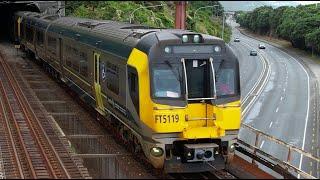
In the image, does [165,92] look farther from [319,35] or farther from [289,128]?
[319,35]

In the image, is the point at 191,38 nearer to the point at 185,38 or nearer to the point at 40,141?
the point at 185,38

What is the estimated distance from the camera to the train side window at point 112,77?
50.2 ft

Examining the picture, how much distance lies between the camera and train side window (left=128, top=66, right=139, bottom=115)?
13.3 metres

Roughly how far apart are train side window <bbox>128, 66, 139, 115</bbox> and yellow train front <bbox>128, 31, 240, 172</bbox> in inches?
8.5

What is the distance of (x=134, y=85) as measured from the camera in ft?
44.2

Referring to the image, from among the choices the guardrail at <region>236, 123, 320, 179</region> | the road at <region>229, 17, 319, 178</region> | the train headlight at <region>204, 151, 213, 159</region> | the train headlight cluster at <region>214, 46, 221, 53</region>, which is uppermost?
the train headlight cluster at <region>214, 46, 221, 53</region>

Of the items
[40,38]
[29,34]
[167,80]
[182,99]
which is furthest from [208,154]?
[29,34]

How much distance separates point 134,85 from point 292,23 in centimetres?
6228

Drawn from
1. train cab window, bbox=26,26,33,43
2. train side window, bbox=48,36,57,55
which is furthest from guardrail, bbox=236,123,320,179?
train cab window, bbox=26,26,33,43

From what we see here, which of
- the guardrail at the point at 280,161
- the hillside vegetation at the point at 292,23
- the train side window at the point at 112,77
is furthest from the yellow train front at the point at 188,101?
the hillside vegetation at the point at 292,23

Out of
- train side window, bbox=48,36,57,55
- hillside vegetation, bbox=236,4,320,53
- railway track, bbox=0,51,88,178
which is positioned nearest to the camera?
railway track, bbox=0,51,88,178

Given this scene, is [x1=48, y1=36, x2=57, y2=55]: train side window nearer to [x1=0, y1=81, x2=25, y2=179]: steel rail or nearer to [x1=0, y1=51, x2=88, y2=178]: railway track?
[x1=0, y1=51, x2=88, y2=178]: railway track

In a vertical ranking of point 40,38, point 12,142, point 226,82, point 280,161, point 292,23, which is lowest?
point 12,142

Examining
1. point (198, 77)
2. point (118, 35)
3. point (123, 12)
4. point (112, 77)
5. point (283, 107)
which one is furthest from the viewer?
point (123, 12)
